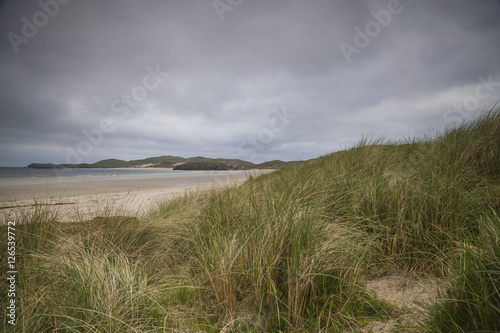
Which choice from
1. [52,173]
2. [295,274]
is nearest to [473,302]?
[295,274]

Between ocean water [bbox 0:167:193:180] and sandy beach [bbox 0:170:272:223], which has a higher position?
ocean water [bbox 0:167:193:180]

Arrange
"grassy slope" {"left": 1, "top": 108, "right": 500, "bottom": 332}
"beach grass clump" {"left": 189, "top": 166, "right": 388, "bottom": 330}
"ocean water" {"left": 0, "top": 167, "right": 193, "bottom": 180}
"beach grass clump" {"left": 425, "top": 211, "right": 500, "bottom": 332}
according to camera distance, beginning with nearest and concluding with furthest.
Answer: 1. "beach grass clump" {"left": 425, "top": 211, "right": 500, "bottom": 332}
2. "grassy slope" {"left": 1, "top": 108, "right": 500, "bottom": 332}
3. "beach grass clump" {"left": 189, "top": 166, "right": 388, "bottom": 330}
4. "ocean water" {"left": 0, "top": 167, "right": 193, "bottom": 180}

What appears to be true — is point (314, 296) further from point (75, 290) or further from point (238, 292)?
point (75, 290)

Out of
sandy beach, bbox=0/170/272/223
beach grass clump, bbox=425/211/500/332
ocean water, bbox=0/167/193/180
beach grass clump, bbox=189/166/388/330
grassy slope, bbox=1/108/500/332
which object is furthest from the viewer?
ocean water, bbox=0/167/193/180

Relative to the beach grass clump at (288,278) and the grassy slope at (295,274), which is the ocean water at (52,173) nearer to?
the grassy slope at (295,274)

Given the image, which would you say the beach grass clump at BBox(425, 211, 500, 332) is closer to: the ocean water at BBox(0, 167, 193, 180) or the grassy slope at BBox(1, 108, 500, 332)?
the grassy slope at BBox(1, 108, 500, 332)

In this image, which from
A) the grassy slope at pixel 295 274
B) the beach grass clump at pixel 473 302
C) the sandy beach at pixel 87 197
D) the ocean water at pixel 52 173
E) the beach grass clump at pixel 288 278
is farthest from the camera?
the ocean water at pixel 52 173

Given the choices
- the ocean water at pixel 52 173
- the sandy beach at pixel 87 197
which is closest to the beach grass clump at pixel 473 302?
the sandy beach at pixel 87 197

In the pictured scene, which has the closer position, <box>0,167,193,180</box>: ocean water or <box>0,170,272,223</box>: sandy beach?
<box>0,170,272,223</box>: sandy beach

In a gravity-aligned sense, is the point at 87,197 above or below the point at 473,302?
below

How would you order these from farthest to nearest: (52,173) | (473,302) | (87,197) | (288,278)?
1. (52,173)
2. (87,197)
3. (288,278)
4. (473,302)

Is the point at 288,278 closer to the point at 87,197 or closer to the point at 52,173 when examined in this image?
the point at 87,197

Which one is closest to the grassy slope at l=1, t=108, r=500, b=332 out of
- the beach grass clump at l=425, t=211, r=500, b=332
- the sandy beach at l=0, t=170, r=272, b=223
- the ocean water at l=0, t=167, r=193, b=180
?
the beach grass clump at l=425, t=211, r=500, b=332

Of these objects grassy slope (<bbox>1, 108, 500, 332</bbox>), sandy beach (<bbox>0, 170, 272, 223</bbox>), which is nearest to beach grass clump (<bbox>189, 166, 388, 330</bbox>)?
grassy slope (<bbox>1, 108, 500, 332</bbox>)
